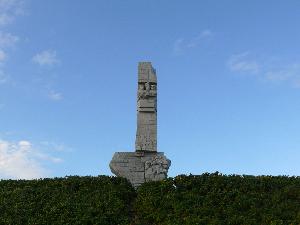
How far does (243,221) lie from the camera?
53.7 ft

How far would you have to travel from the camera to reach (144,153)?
21.8 m

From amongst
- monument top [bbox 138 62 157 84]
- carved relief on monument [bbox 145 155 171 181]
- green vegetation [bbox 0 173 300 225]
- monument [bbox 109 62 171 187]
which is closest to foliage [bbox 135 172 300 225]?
green vegetation [bbox 0 173 300 225]

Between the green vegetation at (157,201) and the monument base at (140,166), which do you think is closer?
the green vegetation at (157,201)

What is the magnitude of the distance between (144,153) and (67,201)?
14.4 ft

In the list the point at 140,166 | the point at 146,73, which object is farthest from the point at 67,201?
the point at 146,73

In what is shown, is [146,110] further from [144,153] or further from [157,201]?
[157,201]

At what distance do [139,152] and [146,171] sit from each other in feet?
2.71

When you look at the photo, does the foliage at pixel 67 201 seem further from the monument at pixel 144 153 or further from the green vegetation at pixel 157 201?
the monument at pixel 144 153

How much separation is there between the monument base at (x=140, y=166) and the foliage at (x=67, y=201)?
670 millimetres

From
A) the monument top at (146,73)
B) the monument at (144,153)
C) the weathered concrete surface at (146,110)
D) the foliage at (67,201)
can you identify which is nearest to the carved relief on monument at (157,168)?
the monument at (144,153)

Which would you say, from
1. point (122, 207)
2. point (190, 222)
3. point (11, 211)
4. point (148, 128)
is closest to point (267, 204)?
point (190, 222)

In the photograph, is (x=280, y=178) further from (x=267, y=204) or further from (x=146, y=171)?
(x=146, y=171)

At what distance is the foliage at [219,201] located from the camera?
16.7 meters

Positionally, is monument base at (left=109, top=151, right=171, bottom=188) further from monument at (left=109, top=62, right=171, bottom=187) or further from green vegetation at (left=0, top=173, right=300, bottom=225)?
green vegetation at (left=0, top=173, right=300, bottom=225)
